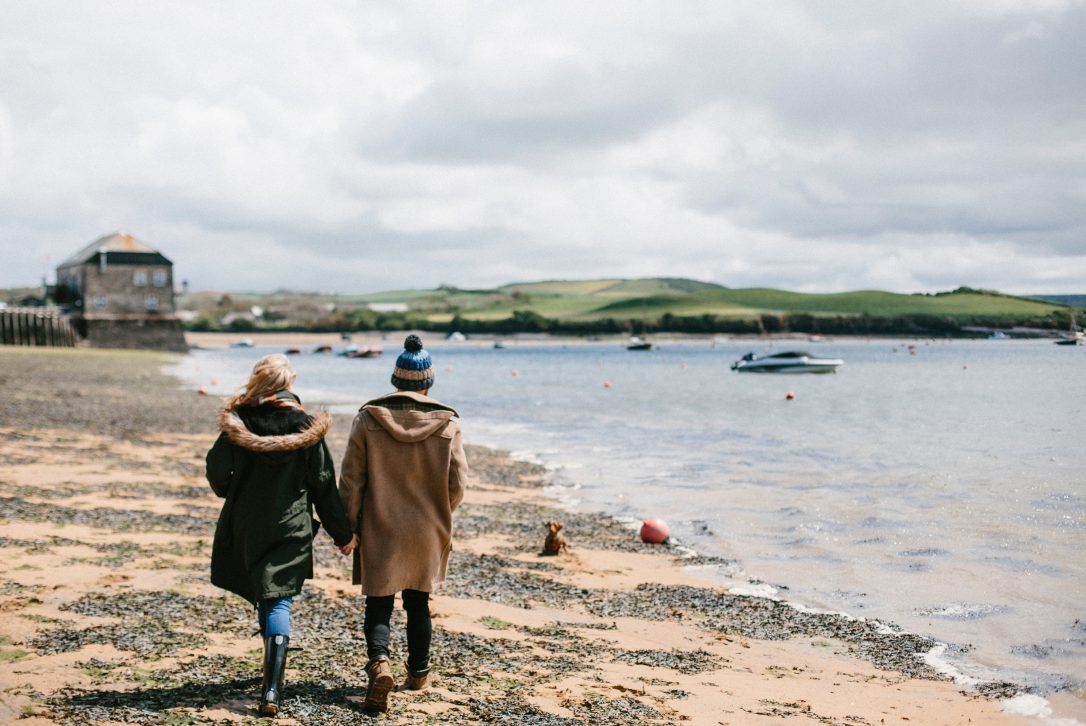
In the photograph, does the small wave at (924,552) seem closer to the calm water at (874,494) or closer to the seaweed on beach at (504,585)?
the calm water at (874,494)

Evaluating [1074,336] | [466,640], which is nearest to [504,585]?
[466,640]

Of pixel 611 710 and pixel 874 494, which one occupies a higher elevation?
pixel 611 710

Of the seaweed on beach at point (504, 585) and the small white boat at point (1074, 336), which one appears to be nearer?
the seaweed on beach at point (504, 585)

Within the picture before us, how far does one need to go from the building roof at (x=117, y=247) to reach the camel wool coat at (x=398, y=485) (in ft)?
294

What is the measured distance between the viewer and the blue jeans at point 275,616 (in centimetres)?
587

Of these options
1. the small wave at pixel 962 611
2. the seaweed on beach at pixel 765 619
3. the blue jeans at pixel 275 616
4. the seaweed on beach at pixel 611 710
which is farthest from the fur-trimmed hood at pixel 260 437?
the small wave at pixel 962 611

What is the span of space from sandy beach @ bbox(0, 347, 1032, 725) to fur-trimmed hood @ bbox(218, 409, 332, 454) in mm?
1701

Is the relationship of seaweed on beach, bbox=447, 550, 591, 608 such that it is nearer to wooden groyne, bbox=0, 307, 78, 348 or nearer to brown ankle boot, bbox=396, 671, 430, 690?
brown ankle boot, bbox=396, 671, 430, 690

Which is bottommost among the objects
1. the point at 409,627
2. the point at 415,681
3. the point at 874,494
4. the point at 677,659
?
the point at 874,494

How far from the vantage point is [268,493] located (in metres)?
5.92

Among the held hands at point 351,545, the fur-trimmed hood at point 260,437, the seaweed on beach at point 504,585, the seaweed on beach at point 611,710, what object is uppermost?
the fur-trimmed hood at point 260,437

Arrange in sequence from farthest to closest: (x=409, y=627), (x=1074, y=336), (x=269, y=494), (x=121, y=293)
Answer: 1. (x=1074, y=336)
2. (x=121, y=293)
3. (x=409, y=627)
4. (x=269, y=494)

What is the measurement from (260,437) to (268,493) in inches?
15.5

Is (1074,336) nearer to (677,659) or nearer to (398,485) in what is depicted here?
(677,659)
